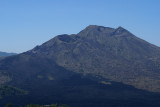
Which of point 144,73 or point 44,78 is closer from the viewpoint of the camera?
point 44,78

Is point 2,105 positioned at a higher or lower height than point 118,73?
lower

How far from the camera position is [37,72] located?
19500 centimetres

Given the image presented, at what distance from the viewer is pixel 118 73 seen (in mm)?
194250

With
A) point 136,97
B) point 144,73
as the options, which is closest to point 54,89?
point 136,97

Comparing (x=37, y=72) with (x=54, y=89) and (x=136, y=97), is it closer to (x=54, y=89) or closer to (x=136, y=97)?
(x=54, y=89)

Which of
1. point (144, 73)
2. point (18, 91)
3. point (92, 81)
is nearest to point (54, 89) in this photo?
point (18, 91)

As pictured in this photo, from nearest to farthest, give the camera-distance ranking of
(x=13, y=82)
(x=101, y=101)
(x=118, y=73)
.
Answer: (x=101, y=101) < (x=13, y=82) < (x=118, y=73)

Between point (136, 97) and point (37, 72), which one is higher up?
point (37, 72)

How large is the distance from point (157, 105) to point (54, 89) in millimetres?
58298

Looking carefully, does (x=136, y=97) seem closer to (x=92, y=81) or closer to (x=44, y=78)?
(x=92, y=81)

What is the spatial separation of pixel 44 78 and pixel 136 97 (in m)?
73.8

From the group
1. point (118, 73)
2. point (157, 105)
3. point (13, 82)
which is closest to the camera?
point (157, 105)

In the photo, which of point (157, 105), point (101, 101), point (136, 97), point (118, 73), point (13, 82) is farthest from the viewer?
point (118, 73)

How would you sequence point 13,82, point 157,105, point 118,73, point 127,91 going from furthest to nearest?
point 118,73, point 13,82, point 127,91, point 157,105
